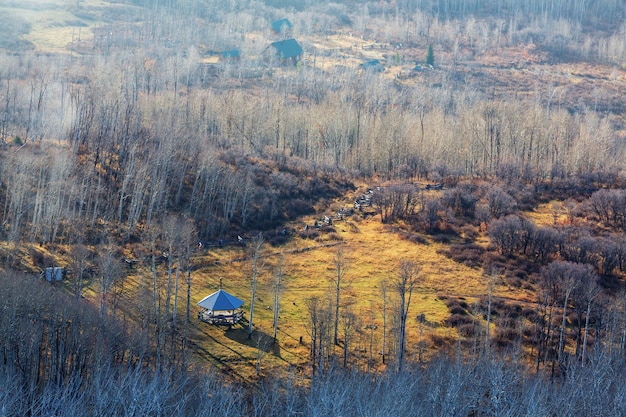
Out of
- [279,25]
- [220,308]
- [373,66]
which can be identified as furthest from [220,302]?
[279,25]

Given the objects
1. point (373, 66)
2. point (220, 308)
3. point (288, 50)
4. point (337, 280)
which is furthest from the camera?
point (288, 50)

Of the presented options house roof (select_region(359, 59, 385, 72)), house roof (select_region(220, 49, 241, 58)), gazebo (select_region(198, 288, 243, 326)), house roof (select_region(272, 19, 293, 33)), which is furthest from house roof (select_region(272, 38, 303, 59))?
gazebo (select_region(198, 288, 243, 326))

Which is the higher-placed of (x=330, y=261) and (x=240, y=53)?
(x=240, y=53)

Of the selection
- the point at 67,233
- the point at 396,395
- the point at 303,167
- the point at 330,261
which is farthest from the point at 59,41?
the point at 396,395

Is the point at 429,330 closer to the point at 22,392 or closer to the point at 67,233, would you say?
the point at 22,392

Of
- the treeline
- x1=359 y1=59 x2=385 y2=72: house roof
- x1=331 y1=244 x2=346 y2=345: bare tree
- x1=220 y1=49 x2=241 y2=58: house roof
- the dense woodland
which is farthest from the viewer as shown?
x1=359 y1=59 x2=385 y2=72: house roof

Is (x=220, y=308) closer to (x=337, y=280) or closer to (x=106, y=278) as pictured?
(x=106, y=278)

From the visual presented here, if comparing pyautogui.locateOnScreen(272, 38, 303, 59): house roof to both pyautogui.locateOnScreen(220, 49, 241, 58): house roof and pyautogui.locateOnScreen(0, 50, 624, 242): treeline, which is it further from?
pyautogui.locateOnScreen(0, 50, 624, 242): treeline
